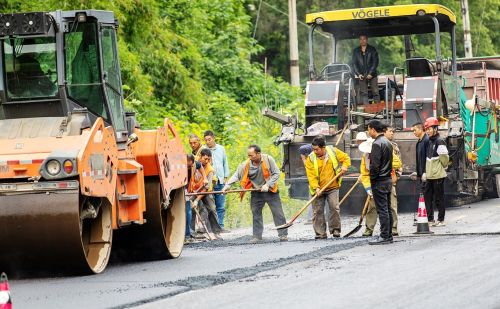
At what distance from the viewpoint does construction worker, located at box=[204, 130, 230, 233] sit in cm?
1970

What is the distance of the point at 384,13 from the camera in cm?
2189

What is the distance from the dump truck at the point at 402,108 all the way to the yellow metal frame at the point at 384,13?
17 millimetres

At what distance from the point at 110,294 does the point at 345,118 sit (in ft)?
37.5

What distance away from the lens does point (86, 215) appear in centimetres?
1274

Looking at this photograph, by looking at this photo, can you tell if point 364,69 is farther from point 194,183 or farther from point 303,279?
point 303,279

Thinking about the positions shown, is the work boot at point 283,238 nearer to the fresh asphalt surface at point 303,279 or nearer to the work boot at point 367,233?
the fresh asphalt surface at point 303,279

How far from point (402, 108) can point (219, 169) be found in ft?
12.4

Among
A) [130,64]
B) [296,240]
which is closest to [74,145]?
[296,240]

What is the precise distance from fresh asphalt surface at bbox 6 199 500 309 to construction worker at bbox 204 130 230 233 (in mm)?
3317

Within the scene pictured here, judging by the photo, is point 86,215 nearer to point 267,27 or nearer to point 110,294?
point 110,294

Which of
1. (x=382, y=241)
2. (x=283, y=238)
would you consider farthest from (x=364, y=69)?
(x=382, y=241)

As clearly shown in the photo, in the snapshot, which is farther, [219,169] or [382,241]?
[219,169]

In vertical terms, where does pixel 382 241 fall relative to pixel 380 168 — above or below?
below

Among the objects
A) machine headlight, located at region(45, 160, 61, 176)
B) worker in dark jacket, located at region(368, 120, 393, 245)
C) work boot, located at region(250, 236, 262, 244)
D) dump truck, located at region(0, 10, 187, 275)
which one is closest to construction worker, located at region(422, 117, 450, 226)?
worker in dark jacket, located at region(368, 120, 393, 245)
